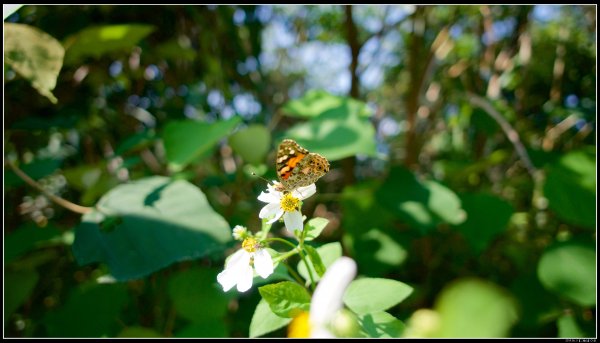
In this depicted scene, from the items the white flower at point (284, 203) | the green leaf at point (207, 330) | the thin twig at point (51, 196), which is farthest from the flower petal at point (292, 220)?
the thin twig at point (51, 196)

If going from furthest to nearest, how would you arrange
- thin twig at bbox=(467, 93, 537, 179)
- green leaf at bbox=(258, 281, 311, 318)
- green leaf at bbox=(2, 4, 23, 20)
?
thin twig at bbox=(467, 93, 537, 179)
green leaf at bbox=(2, 4, 23, 20)
green leaf at bbox=(258, 281, 311, 318)

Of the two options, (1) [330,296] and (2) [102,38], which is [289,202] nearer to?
(1) [330,296]

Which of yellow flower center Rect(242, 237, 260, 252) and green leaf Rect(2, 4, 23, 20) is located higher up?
green leaf Rect(2, 4, 23, 20)

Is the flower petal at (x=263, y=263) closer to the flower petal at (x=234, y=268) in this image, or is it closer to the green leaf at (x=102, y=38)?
the flower petal at (x=234, y=268)

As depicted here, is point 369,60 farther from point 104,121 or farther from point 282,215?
point 282,215

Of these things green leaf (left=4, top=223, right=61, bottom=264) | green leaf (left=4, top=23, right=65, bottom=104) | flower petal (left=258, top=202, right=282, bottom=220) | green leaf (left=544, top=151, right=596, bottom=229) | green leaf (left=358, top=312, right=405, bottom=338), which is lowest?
green leaf (left=4, top=223, right=61, bottom=264)

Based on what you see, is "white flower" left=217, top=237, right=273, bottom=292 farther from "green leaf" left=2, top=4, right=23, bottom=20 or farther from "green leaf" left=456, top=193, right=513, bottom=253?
"green leaf" left=456, top=193, right=513, bottom=253

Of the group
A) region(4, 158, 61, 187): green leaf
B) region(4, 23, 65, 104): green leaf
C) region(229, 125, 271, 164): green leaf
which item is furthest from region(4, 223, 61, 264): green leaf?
region(229, 125, 271, 164): green leaf

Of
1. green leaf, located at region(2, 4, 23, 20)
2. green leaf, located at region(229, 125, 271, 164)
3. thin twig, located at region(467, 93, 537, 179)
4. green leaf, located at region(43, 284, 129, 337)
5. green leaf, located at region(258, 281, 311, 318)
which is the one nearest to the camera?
green leaf, located at region(258, 281, 311, 318)
